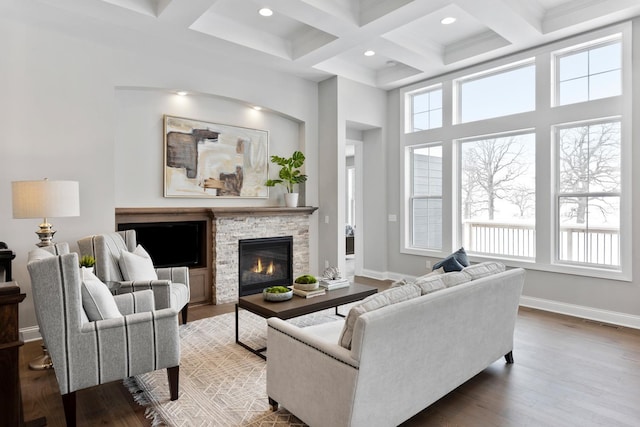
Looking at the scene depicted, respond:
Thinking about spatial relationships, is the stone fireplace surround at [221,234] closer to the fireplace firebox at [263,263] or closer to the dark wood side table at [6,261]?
the fireplace firebox at [263,263]

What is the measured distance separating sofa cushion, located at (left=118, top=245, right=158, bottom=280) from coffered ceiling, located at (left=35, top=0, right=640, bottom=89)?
2.29m

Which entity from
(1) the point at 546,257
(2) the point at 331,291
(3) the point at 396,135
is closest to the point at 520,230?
(1) the point at 546,257

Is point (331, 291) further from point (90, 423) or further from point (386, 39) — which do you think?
point (386, 39)

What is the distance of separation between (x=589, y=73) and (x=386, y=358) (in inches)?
171

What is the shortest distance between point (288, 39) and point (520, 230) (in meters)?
3.85

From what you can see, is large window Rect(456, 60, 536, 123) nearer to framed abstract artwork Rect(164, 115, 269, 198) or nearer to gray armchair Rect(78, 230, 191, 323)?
framed abstract artwork Rect(164, 115, 269, 198)

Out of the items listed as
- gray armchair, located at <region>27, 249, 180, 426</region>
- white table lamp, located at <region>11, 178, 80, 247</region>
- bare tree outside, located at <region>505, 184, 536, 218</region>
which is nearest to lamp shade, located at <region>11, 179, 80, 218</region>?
white table lamp, located at <region>11, 178, 80, 247</region>

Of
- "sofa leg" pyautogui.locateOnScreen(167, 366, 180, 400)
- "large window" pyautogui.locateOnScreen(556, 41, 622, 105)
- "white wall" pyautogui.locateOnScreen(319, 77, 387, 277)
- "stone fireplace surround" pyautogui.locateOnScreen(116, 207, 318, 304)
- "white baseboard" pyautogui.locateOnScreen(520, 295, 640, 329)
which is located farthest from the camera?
"white wall" pyautogui.locateOnScreen(319, 77, 387, 277)

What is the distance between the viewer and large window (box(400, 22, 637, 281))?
4.20 meters

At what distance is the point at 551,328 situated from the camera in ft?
13.0

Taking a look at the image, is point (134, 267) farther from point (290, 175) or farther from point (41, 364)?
point (290, 175)

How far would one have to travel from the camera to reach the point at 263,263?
17.9 ft

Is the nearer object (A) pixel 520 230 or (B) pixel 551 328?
(B) pixel 551 328

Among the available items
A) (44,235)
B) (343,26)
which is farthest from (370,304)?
(343,26)
